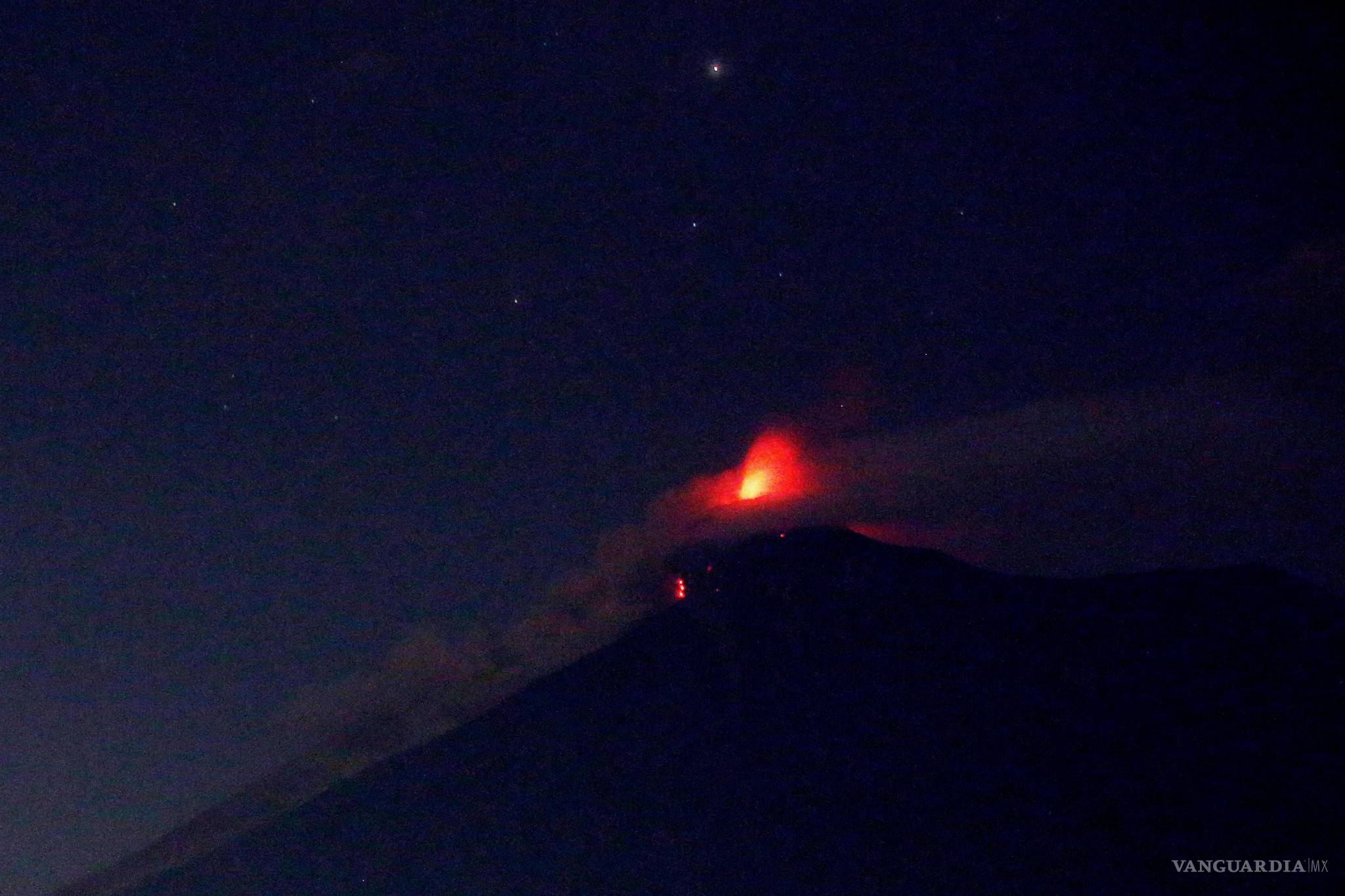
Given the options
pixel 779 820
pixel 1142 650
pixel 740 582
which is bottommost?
pixel 779 820

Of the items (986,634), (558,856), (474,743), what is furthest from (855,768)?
(474,743)

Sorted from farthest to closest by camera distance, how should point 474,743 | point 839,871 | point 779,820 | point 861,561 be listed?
point 474,743 < point 861,561 < point 779,820 < point 839,871

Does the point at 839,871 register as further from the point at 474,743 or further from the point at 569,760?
the point at 474,743

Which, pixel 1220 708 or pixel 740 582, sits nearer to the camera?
pixel 1220 708

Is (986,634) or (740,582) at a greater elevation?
(740,582)

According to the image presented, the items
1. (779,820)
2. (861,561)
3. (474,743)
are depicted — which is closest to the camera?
(779,820)

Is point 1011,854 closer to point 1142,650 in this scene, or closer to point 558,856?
point 1142,650
